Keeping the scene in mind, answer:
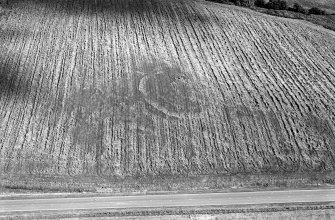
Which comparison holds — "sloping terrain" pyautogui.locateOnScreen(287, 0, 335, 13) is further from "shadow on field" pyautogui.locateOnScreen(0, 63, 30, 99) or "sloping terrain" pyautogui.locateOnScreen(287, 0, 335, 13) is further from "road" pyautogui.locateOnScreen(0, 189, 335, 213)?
"shadow on field" pyautogui.locateOnScreen(0, 63, 30, 99)

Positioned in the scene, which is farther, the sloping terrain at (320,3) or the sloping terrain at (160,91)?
the sloping terrain at (320,3)

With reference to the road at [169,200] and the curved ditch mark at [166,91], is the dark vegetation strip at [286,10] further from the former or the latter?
the road at [169,200]

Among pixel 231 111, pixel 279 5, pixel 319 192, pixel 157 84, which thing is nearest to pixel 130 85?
pixel 157 84

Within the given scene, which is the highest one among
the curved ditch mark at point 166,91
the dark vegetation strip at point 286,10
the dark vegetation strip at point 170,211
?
the dark vegetation strip at point 286,10

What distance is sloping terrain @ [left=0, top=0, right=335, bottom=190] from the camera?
3766cm

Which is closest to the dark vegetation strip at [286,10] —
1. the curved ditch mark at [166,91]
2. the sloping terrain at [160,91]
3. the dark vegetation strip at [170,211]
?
the sloping terrain at [160,91]

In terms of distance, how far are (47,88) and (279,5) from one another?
3524cm

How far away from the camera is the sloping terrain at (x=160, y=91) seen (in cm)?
3766

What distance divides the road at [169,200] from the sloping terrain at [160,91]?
240 cm

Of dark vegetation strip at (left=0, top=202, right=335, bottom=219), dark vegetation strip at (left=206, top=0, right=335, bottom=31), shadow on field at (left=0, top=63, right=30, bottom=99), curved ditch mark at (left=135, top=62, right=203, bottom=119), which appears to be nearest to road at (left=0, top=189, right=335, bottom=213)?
dark vegetation strip at (left=0, top=202, right=335, bottom=219)

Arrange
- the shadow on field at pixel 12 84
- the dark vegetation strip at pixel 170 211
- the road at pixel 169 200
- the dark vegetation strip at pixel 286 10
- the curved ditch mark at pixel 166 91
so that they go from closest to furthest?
the dark vegetation strip at pixel 170 211, the road at pixel 169 200, the curved ditch mark at pixel 166 91, the shadow on field at pixel 12 84, the dark vegetation strip at pixel 286 10

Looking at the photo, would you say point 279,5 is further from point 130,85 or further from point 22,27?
point 22,27

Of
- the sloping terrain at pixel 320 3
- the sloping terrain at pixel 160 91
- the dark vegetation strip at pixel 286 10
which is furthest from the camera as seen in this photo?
the sloping terrain at pixel 320 3

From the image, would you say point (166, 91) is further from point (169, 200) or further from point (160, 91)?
point (169, 200)
